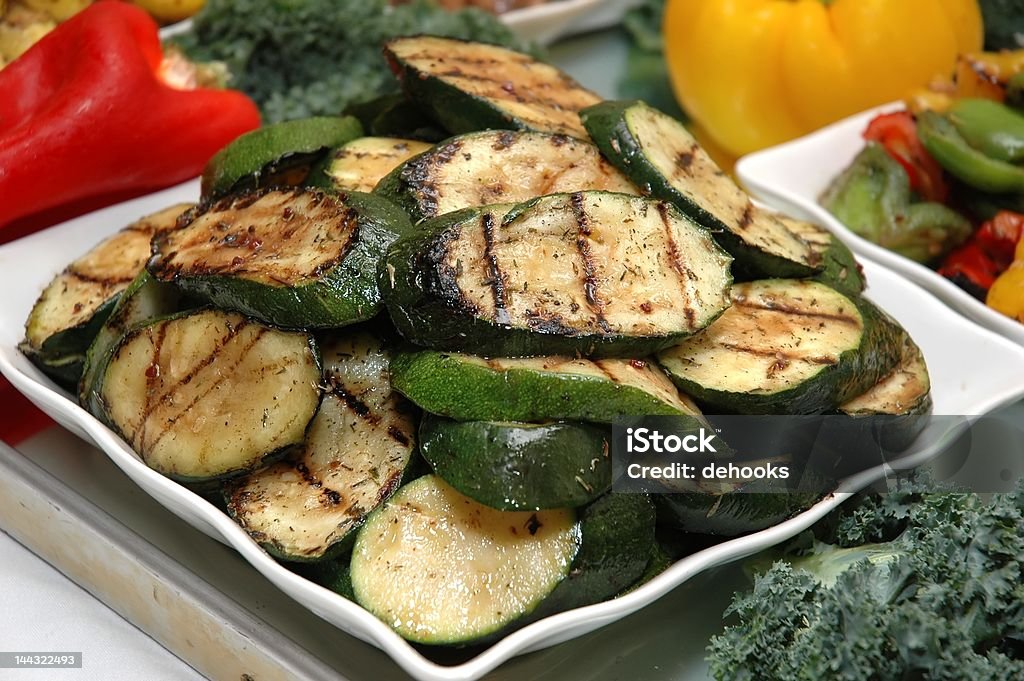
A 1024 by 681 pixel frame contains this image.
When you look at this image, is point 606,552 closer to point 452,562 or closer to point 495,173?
point 452,562

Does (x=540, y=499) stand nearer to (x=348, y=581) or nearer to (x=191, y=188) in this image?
(x=348, y=581)

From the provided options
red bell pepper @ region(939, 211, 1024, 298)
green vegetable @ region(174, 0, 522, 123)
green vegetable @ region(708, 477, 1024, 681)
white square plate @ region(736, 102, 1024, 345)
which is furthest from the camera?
green vegetable @ region(174, 0, 522, 123)

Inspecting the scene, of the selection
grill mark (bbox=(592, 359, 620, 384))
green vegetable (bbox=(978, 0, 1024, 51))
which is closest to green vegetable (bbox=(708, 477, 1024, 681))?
grill mark (bbox=(592, 359, 620, 384))

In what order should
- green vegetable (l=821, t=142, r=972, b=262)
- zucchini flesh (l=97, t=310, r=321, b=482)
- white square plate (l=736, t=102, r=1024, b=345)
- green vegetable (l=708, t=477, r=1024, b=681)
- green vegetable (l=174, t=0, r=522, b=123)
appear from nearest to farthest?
green vegetable (l=708, t=477, r=1024, b=681) → zucchini flesh (l=97, t=310, r=321, b=482) → white square plate (l=736, t=102, r=1024, b=345) → green vegetable (l=821, t=142, r=972, b=262) → green vegetable (l=174, t=0, r=522, b=123)

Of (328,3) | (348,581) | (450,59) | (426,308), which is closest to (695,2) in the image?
(328,3)

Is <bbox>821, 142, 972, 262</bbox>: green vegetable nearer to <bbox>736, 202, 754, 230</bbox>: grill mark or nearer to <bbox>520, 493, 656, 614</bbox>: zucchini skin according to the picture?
<bbox>736, 202, 754, 230</bbox>: grill mark
